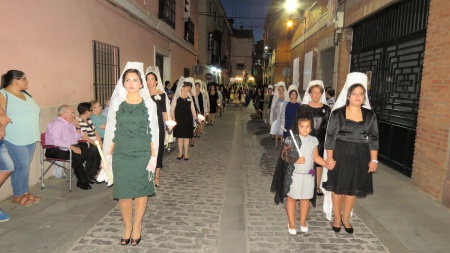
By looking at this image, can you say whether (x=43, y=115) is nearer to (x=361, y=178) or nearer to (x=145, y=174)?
(x=145, y=174)

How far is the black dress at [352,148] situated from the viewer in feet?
13.6

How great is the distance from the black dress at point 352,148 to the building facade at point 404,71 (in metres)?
2.03

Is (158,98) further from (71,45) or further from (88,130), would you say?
(71,45)

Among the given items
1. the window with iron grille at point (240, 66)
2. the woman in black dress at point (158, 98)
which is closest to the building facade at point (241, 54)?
the window with iron grille at point (240, 66)

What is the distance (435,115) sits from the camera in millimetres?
5691

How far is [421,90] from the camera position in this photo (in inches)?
245

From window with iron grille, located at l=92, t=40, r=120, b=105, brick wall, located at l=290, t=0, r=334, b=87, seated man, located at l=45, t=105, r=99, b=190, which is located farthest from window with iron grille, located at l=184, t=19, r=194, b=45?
seated man, located at l=45, t=105, r=99, b=190

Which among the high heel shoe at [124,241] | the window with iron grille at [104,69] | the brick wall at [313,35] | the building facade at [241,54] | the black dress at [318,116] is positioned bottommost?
the high heel shoe at [124,241]

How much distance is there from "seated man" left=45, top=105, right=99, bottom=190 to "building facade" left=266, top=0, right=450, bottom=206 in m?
5.95

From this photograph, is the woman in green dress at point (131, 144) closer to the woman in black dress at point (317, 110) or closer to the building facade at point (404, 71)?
the woman in black dress at point (317, 110)

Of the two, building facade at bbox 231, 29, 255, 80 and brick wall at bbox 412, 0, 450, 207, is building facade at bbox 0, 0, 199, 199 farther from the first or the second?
building facade at bbox 231, 29, 255, 80

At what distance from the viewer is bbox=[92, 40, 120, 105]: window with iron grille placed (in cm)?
862

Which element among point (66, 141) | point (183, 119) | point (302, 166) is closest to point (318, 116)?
point (302, 166)

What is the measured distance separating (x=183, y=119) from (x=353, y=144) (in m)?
5.09
